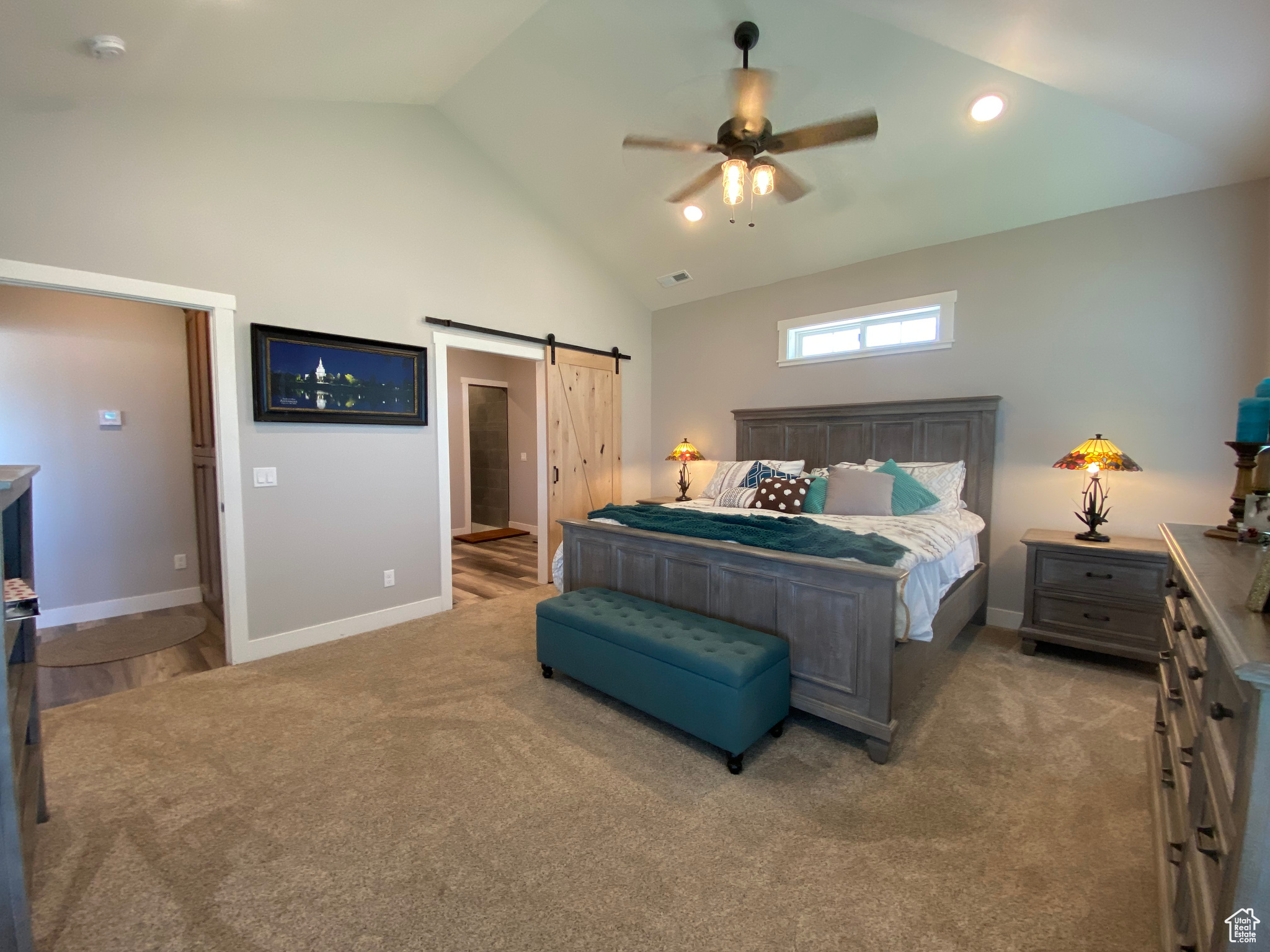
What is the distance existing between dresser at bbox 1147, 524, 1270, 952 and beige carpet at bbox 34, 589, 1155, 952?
0.31 m

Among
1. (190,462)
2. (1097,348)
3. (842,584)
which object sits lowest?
(842,584)

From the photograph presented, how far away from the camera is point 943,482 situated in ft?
11.7

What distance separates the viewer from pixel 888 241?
13.0 feet

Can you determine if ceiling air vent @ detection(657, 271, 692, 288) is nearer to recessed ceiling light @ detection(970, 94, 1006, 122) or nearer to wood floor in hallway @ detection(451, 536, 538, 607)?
recessed ceiling light @ detection(970, 94, 1006, 122)

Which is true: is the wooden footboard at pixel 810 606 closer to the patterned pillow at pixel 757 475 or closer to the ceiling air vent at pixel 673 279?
the patterned pillow at pixel 757 475

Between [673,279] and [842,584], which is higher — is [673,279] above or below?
above

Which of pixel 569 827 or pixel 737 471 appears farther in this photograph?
Result: pixel 737 471

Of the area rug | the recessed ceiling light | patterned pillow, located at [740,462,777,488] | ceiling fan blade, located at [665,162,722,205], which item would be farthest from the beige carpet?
the recessed ceiling light

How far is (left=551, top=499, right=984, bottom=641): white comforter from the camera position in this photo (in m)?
2.26

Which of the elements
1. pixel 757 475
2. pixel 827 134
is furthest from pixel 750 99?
pixel 757 475

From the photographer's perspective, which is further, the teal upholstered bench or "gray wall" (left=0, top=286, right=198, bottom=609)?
"gray wall" (left=0, top=286, right=198, bottom=609)

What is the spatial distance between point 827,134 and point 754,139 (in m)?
0.30

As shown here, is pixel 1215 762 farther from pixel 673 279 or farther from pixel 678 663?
pixel 673 279

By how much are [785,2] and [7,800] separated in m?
3.93
